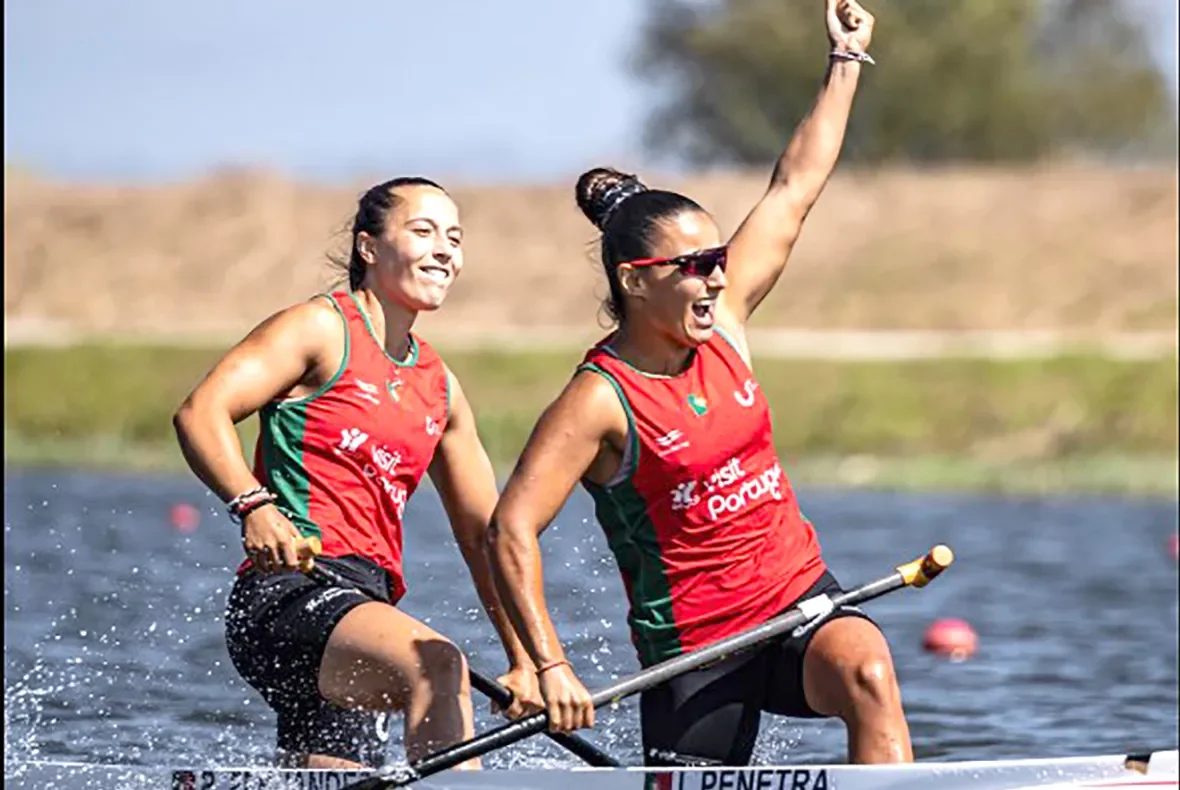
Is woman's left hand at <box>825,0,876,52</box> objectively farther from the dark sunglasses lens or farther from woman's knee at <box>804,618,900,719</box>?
woman's knee at <box>804,618,900,719</box>

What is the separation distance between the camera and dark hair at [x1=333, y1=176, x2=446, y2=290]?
7586 millimetres

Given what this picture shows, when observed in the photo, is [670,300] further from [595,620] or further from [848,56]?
[595,620]

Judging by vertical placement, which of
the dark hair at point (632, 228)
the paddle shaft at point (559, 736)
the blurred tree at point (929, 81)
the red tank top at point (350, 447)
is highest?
the blurred tree at point (929, 81)

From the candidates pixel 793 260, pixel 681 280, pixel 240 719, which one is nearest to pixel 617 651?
pixel 240 719

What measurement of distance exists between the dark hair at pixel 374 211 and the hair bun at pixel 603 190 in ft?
1.52

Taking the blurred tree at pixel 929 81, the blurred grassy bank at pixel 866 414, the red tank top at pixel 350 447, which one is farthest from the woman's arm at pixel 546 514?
the blurred tree at pixel 929 81

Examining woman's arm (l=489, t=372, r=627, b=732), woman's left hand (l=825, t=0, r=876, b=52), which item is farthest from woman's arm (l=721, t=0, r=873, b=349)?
woman's arm (l=489, t=372, r=627, b=732)

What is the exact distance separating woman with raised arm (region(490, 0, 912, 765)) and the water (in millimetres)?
1277

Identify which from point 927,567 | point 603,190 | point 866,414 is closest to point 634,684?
point 927,567

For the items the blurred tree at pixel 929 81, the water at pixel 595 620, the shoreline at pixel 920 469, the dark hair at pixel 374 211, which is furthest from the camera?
the blurred tree at pixel 929 81

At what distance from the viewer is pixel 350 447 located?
24.5ft

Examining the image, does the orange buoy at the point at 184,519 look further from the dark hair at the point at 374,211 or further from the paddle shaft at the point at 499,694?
the dark hair at the point at 374,211

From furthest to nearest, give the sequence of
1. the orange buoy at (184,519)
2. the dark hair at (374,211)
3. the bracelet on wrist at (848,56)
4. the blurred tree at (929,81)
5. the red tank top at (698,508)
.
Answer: the blurred tree at (929,81), the orange buoy at (184,519), the bracelet on wrist at (848,56), the dark hair at (374,211), the red tank top at (698,508)

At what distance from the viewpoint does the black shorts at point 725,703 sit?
23.5 ft
